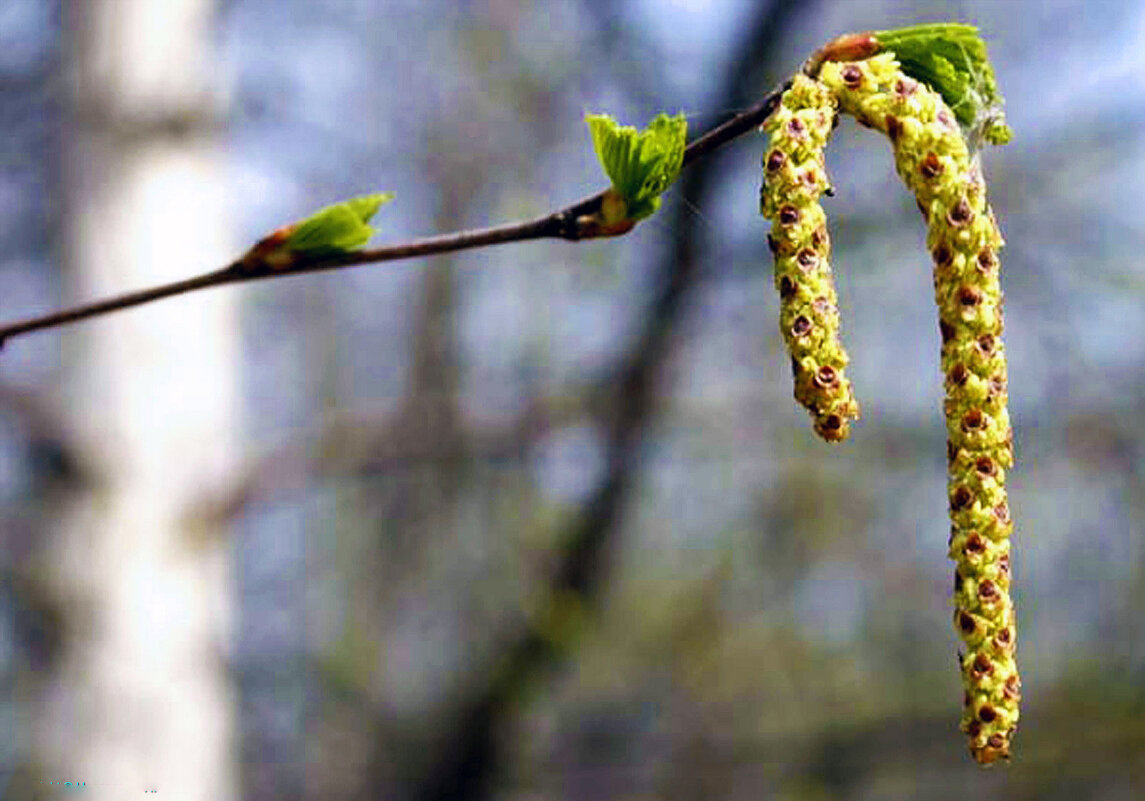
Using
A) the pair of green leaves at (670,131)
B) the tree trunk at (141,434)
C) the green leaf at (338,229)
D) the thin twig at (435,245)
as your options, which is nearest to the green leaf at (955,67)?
the pair of green leaves at (670,131)

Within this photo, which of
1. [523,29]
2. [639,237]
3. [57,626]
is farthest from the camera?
[523,29]

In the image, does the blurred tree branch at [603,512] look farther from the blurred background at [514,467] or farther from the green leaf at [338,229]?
the green leaf at [338,229]

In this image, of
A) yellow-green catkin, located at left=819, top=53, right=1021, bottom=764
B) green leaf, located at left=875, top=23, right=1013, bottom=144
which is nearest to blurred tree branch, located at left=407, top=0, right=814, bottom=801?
green leaf, located at left=875, top=23, right=1013, bottom=144

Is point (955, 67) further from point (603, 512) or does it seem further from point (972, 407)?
point (603, 512)

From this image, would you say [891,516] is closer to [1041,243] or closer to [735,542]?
[735,542]

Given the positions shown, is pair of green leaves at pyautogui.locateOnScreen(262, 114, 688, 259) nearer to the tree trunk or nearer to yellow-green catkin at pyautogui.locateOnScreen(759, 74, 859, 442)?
yellow-green catkin at pyautogui.locateOnScreen(759, 74, 859, 442)

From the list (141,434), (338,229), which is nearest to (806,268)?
(338,229)

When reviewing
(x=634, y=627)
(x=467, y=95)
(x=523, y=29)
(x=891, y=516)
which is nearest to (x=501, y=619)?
(x=634, y=627)
